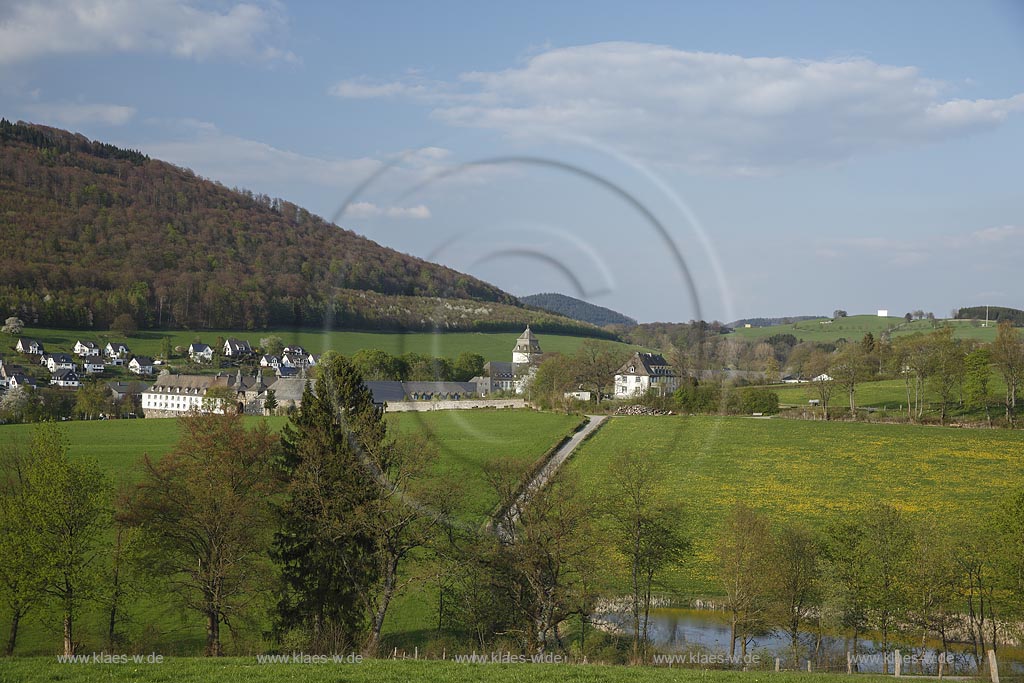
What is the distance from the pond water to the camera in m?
23.5

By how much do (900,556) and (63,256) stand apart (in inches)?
6670

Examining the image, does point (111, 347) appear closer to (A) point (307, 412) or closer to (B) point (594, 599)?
(A) point (307, 412)

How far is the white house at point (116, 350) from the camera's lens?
5022 inches

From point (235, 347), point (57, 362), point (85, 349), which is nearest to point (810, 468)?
point (235, 347)

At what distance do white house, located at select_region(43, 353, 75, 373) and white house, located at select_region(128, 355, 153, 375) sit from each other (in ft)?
26.0

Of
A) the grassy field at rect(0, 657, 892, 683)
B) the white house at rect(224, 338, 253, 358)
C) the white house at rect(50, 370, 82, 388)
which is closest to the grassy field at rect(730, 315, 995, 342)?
the white house at rect(224, 338, 253, 358)

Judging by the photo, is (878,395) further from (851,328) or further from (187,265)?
(187,265)

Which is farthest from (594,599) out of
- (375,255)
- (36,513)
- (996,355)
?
(996,355)

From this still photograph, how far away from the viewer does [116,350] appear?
422 ft

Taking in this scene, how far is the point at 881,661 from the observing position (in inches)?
967

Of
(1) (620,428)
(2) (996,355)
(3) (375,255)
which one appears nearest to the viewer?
(3) (375,255)

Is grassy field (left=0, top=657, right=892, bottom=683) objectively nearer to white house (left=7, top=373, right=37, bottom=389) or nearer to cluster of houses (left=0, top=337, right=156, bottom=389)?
white house (left=7, top=373, right=37, bottom=389)

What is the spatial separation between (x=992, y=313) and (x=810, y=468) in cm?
12007

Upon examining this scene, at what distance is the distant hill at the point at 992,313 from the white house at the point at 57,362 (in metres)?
147
